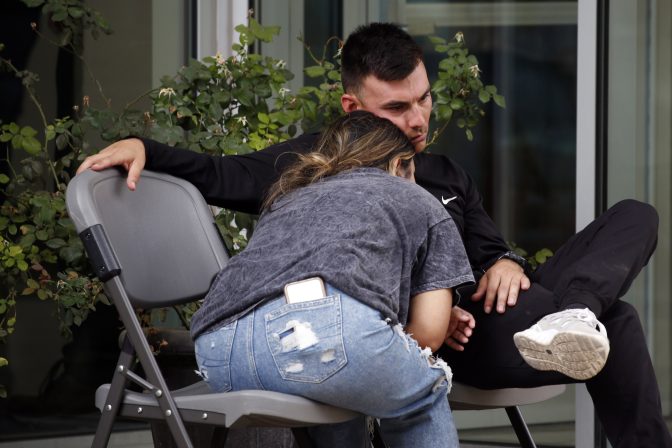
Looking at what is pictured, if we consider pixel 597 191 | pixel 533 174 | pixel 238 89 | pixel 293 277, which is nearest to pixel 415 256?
pixel 293 277

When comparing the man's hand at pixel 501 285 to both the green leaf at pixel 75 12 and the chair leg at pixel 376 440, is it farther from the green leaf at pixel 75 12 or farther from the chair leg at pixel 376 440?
the green leaf at pixel 75 12

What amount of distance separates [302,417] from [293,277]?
240 millimetres

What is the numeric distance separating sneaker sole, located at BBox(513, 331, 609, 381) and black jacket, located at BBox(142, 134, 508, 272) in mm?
538

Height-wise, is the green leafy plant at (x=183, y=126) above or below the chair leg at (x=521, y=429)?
above

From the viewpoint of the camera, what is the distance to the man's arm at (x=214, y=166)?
219 centimetres

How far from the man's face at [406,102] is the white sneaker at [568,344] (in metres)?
0.65

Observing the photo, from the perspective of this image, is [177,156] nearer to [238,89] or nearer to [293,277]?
[293,277]

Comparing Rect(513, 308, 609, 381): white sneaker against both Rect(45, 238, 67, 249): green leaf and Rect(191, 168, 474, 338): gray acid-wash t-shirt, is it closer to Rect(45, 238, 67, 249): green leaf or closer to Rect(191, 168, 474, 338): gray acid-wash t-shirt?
Rect(191, 168, 474, 338): gray acid-wash t-shirt

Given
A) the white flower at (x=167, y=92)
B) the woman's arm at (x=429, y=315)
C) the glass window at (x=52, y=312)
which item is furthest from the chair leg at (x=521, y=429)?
the glass window at (x=52, y=312)

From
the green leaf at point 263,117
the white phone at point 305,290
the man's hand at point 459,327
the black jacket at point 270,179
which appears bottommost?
the man's hand at point 459,327

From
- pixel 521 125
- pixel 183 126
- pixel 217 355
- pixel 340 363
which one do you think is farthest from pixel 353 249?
pixel 521 125

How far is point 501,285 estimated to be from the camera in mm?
2398

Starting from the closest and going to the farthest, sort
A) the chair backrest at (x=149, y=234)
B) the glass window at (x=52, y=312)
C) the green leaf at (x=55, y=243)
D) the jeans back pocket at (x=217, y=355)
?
1. the jeans back pocket at (x=217, y=355)
2. the chair backrest at (x=149, y=234)
3. the green leaf at (x=55, y=243)
4. the glass window at (x=52, y=312)

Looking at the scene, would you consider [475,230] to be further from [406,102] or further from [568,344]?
[568,344]
